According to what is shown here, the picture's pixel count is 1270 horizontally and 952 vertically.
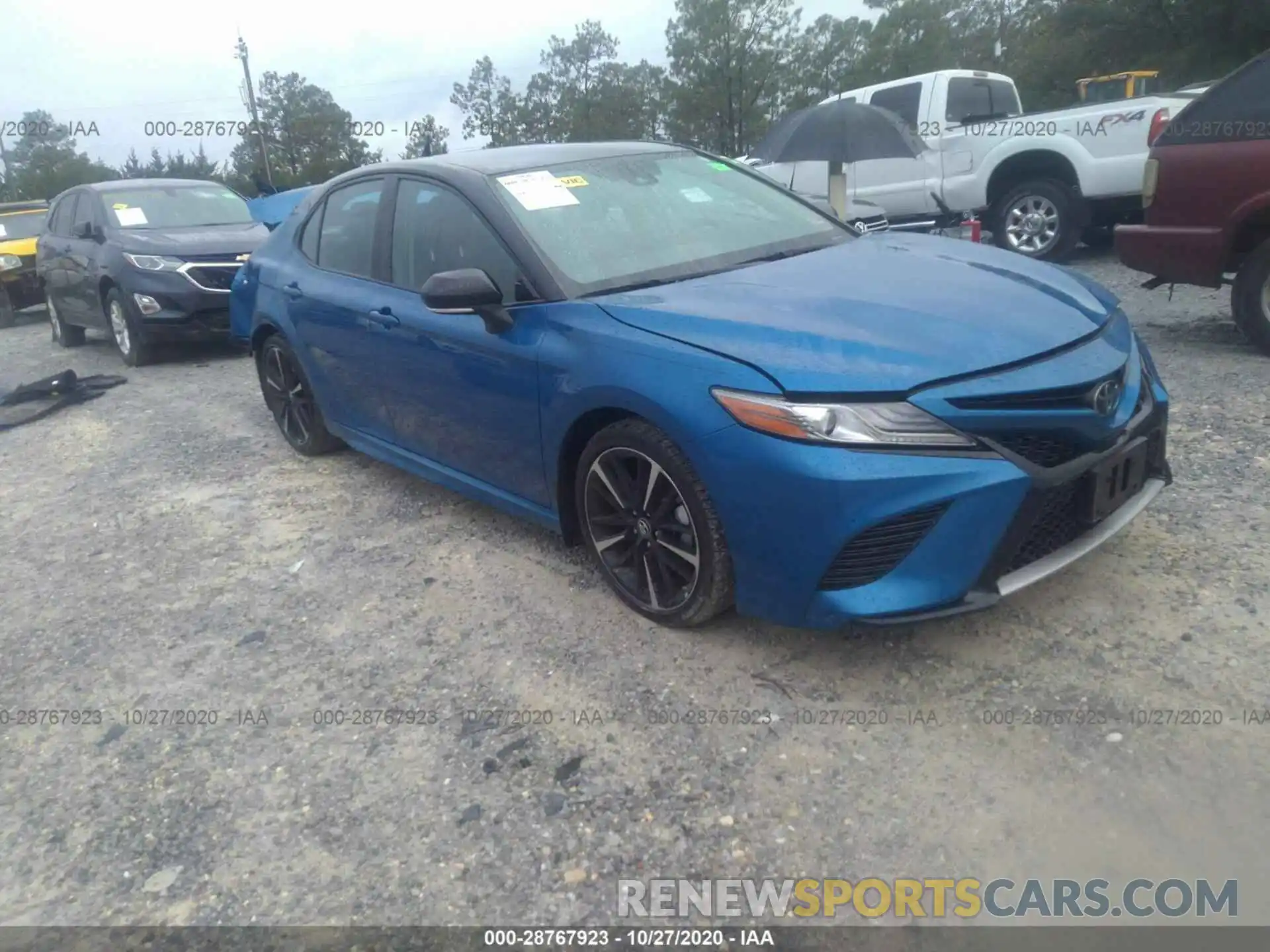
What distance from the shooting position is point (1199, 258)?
5.71 metres

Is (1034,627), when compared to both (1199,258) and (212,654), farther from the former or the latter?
(1199,258)

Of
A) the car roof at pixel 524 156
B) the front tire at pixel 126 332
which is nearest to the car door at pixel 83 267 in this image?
the front tire at pixel 126 332

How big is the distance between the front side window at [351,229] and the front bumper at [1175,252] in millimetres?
4372

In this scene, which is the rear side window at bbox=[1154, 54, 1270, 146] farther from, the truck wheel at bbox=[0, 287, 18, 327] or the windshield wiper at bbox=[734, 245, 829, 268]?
the truck wheel at bbox=[0, 287, 18, 327]

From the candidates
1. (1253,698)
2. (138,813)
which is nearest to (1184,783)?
(1253,698)

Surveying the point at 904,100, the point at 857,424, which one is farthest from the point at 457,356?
the point at 904,100

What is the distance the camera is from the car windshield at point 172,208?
9484 mm

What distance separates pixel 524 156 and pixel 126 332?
6.32 meters

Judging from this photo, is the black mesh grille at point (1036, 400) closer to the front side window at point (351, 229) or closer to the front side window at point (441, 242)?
→ the front side window at point (441, 242)

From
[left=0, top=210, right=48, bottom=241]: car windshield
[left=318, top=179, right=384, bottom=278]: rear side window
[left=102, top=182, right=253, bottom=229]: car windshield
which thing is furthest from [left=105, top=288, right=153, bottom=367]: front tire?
[left=0, top=210, right=48, bottom=241]: car windshield

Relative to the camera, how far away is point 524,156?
422cm

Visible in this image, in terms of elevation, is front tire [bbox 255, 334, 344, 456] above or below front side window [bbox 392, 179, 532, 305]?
below

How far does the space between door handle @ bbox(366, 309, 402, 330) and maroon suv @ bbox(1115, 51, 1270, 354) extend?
176 inches

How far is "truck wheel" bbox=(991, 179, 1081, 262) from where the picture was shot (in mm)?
9031
